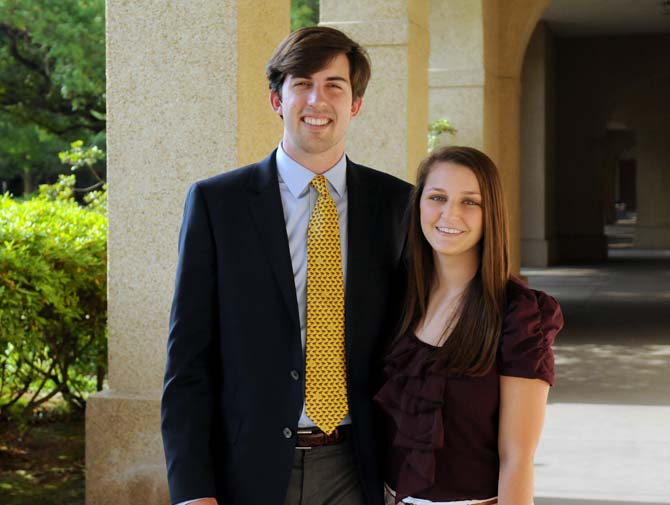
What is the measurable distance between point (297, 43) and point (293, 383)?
80 cm

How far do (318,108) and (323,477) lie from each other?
87 cm

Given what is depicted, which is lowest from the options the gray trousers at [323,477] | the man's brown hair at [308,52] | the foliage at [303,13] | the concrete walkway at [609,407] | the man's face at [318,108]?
the concrete walkway at [609,407]

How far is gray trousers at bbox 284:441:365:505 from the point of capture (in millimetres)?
2436

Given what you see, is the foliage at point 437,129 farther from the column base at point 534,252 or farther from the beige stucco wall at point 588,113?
the beige stucco wall at point 588,113

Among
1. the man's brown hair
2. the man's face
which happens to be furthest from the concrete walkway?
the man's brown hair

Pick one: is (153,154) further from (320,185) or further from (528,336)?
(528,336)

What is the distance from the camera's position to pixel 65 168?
2994 centimetres

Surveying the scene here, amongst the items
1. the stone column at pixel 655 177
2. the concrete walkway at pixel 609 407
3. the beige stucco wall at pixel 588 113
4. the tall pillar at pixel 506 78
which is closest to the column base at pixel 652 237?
the stone column at pixel 655 177

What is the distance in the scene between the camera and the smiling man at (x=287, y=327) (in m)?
2.43

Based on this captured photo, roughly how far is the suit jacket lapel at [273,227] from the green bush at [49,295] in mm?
2908

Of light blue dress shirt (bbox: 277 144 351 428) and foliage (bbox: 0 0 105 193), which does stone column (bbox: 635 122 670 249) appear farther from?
light blue dress shirt (bbox: 277 144 351 428)

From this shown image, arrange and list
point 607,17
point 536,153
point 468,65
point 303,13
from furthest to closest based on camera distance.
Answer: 1. point 536,153
2. point 607,17
3. point 303,13
4. point 468,65

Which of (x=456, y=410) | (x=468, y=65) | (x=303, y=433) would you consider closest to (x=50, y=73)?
(x=468, y=65)

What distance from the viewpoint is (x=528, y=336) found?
2281 millimetres
